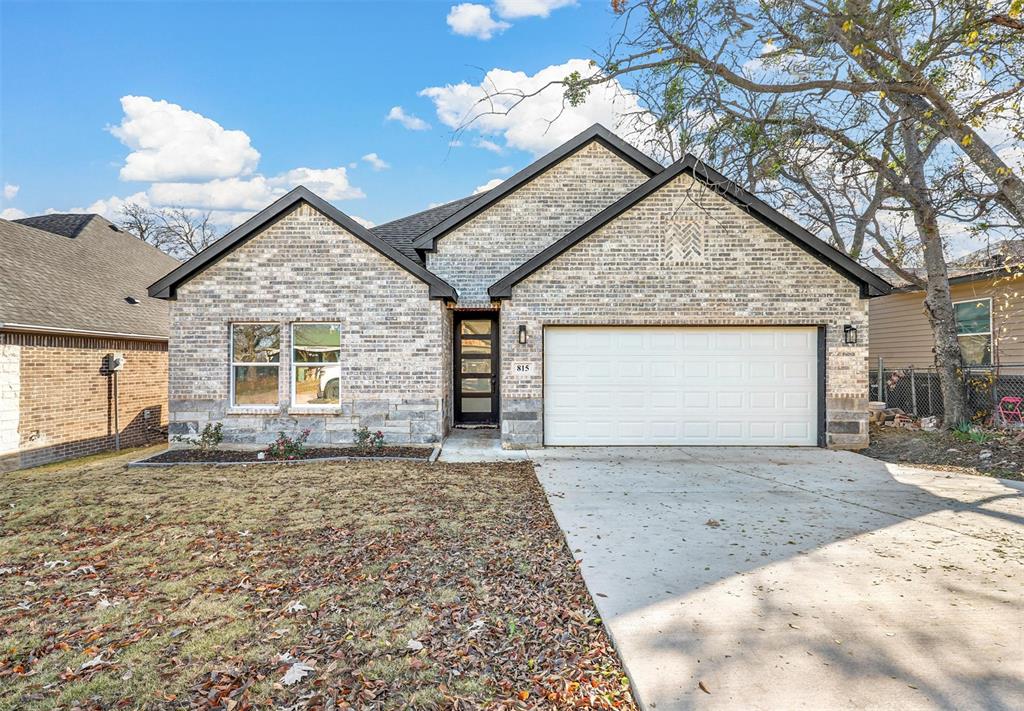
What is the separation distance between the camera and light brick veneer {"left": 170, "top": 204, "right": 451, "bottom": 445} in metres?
9.54

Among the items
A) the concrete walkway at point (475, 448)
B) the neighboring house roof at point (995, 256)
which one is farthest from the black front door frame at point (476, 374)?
the neighboring house roof at point (995, 256)

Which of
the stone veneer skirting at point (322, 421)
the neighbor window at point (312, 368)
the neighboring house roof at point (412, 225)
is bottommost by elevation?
the stone veneer skirting at point (322, 421)

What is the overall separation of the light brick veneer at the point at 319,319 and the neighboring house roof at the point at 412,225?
2.37m

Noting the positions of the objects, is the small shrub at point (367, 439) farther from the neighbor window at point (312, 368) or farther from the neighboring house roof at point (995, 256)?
the neighboring house roof at point (995, 256)

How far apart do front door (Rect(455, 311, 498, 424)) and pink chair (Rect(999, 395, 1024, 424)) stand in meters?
10.8

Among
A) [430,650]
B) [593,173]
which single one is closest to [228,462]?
[430,650]

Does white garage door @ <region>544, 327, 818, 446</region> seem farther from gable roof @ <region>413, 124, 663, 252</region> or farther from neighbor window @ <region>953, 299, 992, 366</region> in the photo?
neighbor window @ <region>953, 299, 992, 366</region>

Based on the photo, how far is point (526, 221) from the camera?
36.7 ft

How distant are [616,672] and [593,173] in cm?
1054

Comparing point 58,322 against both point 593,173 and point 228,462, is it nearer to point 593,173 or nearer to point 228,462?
point 228,462

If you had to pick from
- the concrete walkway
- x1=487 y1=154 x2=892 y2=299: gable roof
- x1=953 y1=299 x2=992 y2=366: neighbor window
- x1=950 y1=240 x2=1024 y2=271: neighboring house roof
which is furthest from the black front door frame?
x1=953 y1=299 x2=992 y2=366: neighbor window

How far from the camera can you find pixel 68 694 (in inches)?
104

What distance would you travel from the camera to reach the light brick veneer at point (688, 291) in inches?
372

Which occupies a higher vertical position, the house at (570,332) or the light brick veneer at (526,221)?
the light brick veneer at (526,221)
